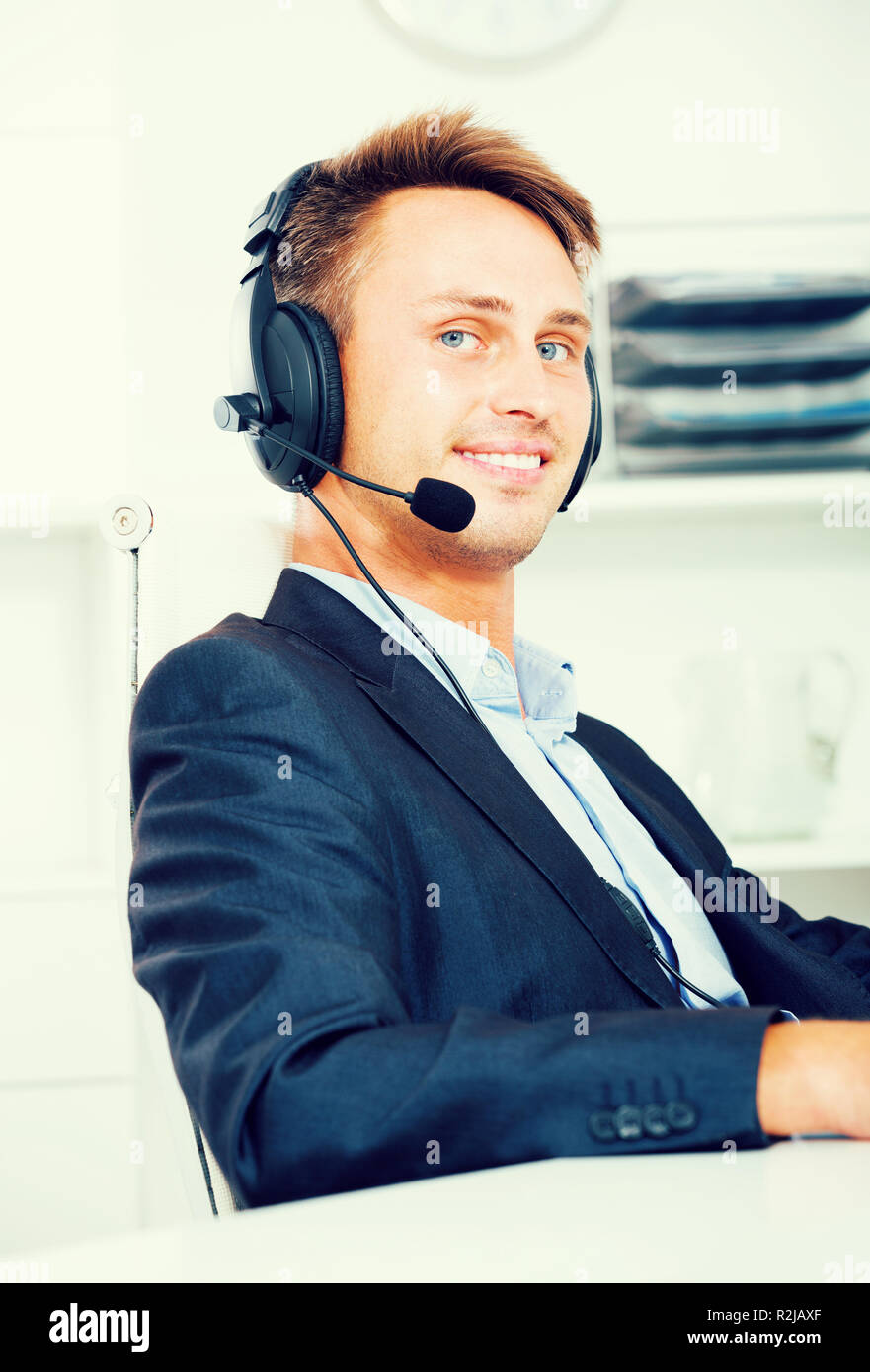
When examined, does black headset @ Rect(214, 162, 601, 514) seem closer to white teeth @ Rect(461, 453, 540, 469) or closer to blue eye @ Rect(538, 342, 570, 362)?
white teeth @ Rect(461, 453, 540, 469)

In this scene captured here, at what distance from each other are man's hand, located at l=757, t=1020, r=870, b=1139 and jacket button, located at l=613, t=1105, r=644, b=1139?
0.20ft

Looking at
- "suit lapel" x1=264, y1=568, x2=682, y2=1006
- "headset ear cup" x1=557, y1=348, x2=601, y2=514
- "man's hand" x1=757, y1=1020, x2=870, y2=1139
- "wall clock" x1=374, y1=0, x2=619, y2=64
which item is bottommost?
"man's hand" x1=757, y1=1020, x2=870, y2=1139

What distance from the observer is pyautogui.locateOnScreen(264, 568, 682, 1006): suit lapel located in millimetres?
855

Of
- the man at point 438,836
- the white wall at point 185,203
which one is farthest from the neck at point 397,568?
the white wall at point 185,203

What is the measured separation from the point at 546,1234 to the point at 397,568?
779 millimetres

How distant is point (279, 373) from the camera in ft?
3.55

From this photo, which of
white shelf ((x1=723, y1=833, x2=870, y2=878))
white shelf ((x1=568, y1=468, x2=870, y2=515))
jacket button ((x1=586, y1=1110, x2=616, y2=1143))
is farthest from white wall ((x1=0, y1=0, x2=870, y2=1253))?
jacket button ((x1=586, y1=1110, x2=616, y2=1143))

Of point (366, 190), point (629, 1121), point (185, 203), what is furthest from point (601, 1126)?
point (185, 203)

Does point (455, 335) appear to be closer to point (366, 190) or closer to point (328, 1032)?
point (366, 190)

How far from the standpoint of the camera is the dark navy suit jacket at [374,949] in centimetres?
59

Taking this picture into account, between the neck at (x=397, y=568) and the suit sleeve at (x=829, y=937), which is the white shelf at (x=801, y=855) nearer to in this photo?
the suit sleeve at (x=829, y=937)

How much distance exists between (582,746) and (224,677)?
1.99 ft

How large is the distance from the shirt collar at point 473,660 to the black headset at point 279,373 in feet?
0.37
